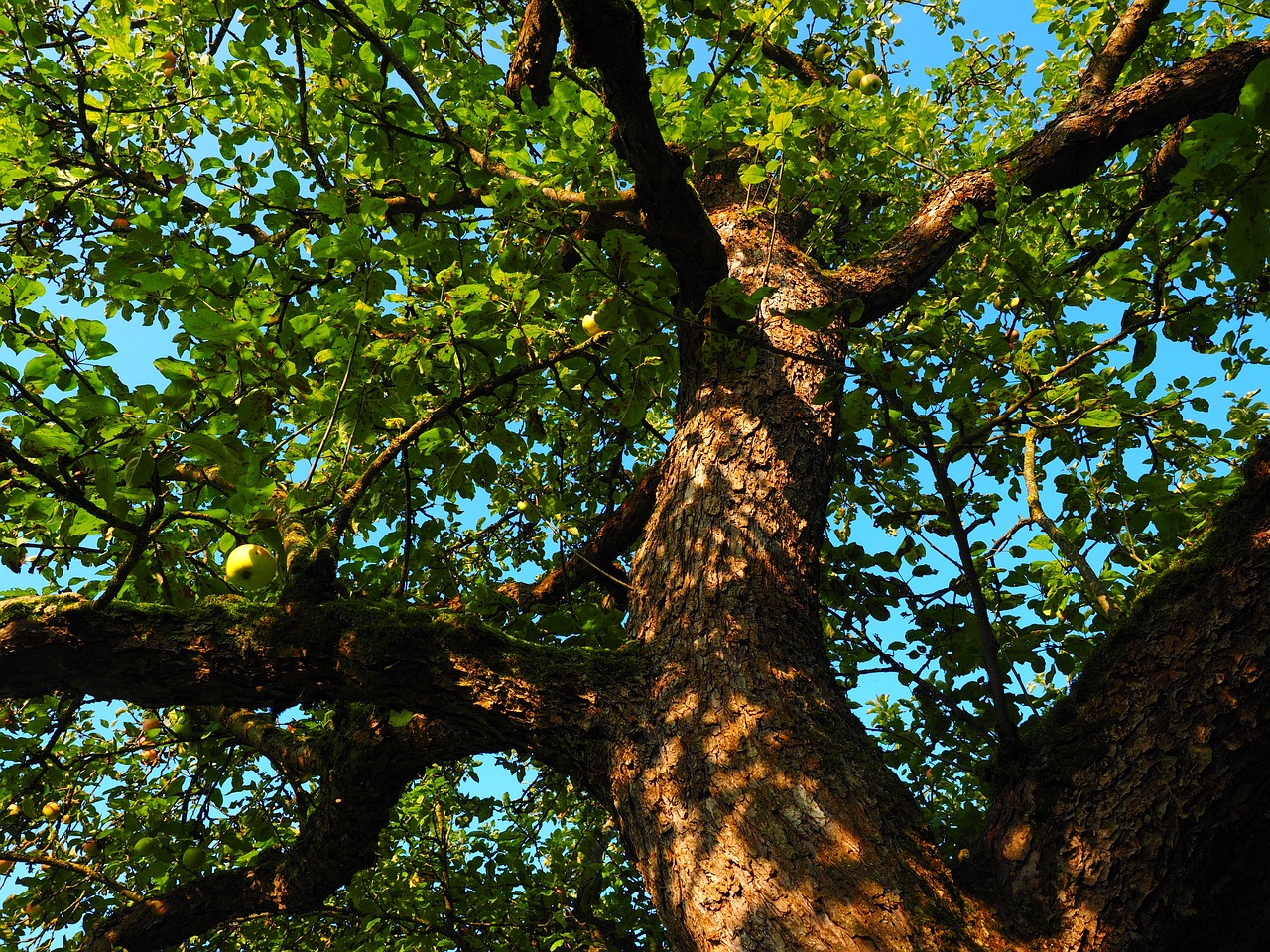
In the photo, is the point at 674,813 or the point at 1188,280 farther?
the point at 1188,280

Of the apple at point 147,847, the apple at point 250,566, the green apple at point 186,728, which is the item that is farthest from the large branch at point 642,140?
the apple at point 147,847

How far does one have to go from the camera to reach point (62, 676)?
2564mm

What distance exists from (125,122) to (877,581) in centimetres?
523

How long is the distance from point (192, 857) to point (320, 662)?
308cm

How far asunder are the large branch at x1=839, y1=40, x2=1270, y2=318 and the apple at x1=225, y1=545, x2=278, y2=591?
122 inches

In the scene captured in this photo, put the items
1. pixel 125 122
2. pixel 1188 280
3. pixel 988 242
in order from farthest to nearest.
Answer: pixel 125 122, pixel 1188 280, pixel 988 242

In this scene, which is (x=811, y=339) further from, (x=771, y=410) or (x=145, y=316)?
(x=145, y=316)

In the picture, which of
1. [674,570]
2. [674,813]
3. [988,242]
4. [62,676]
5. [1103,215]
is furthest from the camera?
[1103,215]

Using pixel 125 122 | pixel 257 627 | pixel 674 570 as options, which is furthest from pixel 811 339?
pixel 125 122

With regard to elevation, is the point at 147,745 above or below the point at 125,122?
below

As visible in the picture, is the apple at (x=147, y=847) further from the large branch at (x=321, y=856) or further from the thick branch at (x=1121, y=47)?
the thick branch at (x=1121, y=47)

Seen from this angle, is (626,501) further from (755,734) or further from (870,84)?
(870,84)

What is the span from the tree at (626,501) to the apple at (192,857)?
0.29 ft

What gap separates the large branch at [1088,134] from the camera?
409cm
